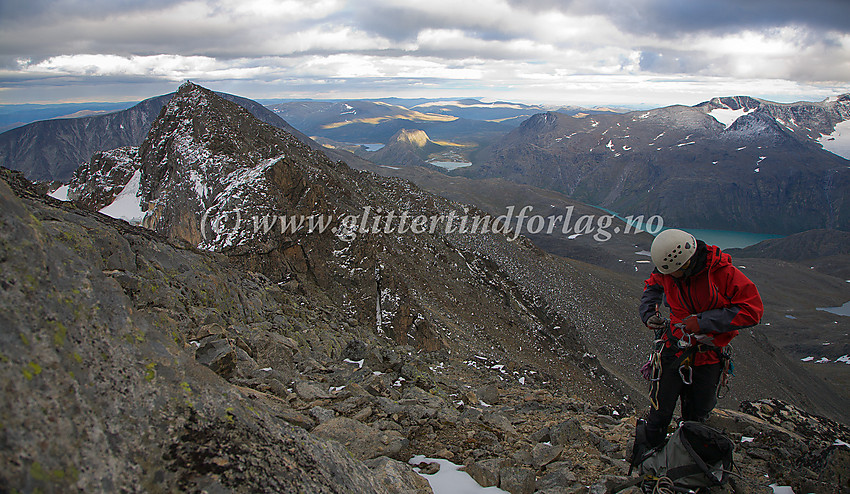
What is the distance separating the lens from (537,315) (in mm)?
39438

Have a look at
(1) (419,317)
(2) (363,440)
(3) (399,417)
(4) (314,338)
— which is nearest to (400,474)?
(2) (363,440)

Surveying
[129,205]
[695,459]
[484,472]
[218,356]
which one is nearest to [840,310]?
[695,459]

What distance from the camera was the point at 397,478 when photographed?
17.6 ft

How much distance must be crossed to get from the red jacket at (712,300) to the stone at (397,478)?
3927mm

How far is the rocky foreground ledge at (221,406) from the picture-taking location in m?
2.84

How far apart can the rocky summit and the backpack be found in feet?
1.96

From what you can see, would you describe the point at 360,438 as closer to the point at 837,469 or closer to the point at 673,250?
the point at 673,250

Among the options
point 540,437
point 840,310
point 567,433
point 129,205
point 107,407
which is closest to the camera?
point 107,407

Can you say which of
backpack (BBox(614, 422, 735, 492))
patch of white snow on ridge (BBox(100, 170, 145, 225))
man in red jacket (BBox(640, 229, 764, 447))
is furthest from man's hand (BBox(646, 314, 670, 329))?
patch of white snow on ridge (BBox(100, 170, 145, 225))

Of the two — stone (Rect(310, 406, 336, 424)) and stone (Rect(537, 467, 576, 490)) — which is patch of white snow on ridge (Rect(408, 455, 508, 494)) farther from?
stone (Rect(310, 406, 336, 424))

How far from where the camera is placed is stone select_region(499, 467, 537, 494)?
20.6 feet

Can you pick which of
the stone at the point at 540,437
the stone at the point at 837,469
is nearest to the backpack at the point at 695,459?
the stone at the point at 837,469

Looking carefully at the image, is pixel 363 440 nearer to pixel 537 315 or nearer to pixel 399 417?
pixel 399 417

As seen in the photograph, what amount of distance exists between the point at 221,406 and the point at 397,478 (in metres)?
2.44
